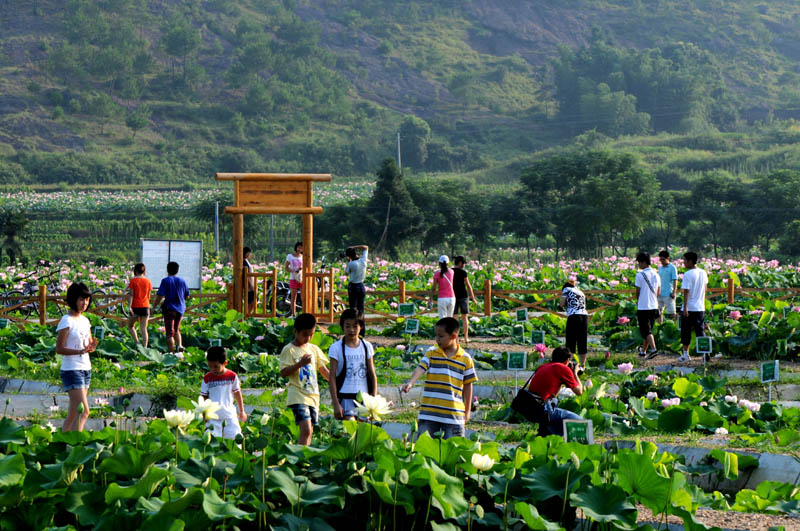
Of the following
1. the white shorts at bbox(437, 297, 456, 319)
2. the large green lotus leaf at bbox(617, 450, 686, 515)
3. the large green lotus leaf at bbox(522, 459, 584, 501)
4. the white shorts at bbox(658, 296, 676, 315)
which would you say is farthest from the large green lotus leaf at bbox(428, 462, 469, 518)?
the white shorts at bbox(658, 296, 676, 315)

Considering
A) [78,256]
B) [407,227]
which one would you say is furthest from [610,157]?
[78,256]

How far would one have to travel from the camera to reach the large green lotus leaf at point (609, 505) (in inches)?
190

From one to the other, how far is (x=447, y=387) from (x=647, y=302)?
644 centimetres

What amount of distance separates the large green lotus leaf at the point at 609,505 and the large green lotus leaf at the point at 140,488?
184cm

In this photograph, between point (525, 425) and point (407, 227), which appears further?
point (407, 227)

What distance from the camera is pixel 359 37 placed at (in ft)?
479

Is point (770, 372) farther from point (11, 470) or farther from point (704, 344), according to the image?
point (11, 470)

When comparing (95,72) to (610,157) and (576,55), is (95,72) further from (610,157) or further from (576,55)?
(610,157)

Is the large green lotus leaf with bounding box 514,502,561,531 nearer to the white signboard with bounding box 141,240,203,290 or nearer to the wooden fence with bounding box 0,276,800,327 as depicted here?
the wooden fence with bounding box 0,276,800,327

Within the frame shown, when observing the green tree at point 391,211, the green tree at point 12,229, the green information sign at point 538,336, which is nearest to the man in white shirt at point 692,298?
the green information sign at point 538,336

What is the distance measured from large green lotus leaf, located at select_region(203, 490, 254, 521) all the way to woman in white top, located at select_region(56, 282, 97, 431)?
338 cm

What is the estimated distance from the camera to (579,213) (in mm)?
42094

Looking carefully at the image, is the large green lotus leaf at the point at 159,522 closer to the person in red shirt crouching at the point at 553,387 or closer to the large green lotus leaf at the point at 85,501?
the large green lotus leaf at the point at 85,501

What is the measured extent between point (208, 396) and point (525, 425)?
279 cm
